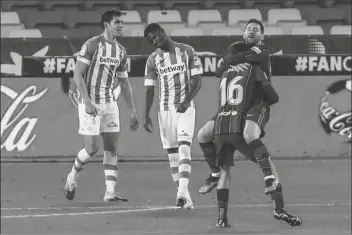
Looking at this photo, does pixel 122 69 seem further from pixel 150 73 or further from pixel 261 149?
pixel 261 149

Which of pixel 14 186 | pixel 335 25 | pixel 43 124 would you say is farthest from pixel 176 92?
pixel 335 25

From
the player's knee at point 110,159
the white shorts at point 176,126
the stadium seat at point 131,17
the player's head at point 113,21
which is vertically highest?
the stadium seat at point 131,17

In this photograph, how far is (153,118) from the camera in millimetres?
16828

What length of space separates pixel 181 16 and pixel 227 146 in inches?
508

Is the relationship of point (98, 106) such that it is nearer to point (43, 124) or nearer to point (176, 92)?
point (176, 92)

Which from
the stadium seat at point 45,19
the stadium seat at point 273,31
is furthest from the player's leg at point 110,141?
the stadium seat at point 45,19

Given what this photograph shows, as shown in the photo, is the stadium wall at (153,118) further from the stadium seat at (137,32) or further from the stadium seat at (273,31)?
the stadium seat at (273,31)

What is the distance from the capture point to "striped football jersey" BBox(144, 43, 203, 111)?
11.4 meters

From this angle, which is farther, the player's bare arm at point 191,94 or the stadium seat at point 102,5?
the stadium seat at point 102,5

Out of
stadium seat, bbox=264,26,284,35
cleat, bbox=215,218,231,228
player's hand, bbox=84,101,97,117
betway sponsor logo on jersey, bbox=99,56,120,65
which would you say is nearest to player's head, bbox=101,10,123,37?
betway sponsor logo on jersey, bbox=99,56,120,65

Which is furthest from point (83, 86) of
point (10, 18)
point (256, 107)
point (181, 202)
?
point (10, 18)

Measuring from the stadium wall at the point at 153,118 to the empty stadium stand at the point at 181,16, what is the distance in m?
3.38

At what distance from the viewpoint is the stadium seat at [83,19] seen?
72.1 feet

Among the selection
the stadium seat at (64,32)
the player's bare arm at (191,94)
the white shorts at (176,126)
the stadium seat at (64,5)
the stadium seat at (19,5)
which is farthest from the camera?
the stadium seat at (64,5)
